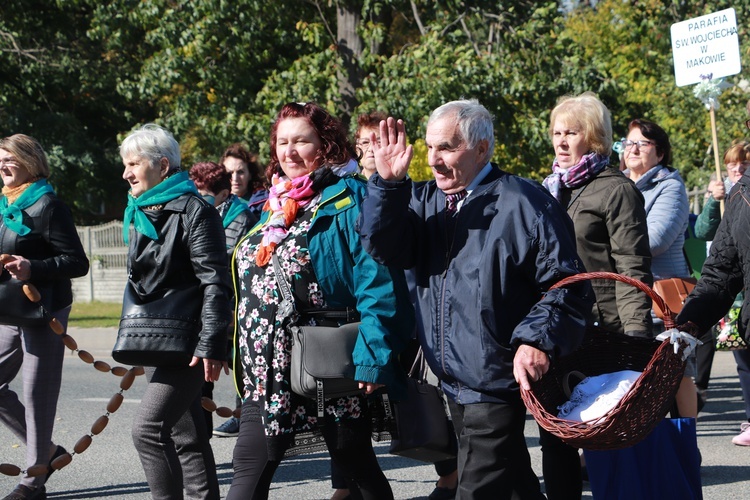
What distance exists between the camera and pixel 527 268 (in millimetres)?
3492

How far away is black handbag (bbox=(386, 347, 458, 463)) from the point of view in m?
3.99

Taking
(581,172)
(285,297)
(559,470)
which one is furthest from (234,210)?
(559,470)

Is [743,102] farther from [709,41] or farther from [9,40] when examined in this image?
[9,40]

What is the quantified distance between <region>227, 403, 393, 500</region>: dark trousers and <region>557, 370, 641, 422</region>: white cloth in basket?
0.81 metres

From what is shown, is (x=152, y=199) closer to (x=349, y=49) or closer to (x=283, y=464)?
(x=283, y=464)

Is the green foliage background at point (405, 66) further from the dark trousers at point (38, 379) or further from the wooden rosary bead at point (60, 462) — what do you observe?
the wooden rosary bead at point (60, 462)

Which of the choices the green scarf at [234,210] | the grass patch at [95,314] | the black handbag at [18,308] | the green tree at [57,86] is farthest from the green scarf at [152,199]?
the green tree at [57,86]

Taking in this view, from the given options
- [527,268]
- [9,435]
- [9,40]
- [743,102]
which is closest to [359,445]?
[527,268]

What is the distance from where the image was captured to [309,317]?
12.9 feet

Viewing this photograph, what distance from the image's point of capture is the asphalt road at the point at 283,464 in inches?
224

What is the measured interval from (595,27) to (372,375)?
93.5 ft

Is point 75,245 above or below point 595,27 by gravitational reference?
below

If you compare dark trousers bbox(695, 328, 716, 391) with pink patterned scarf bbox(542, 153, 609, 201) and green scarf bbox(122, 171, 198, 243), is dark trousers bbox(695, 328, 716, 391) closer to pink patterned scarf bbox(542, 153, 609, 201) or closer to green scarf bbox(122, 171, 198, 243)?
pink patterned scarf bbox(542, 153, 609, 201)

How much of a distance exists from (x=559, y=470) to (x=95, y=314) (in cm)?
1545
